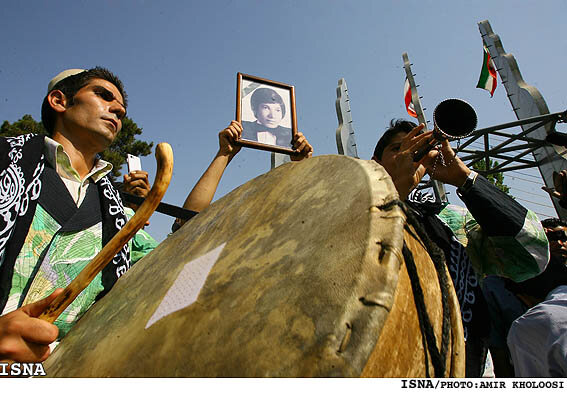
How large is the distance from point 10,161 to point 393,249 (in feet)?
4.86

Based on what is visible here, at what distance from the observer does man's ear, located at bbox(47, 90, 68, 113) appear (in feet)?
5.82

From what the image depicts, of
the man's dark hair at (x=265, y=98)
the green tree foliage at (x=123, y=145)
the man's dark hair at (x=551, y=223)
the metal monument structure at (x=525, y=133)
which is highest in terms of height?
the green tree foliage at (x=123, y=145)

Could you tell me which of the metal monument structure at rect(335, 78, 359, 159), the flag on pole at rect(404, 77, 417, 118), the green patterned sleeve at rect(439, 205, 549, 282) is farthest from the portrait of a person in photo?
the flag on pole at rect(404, 77, 417, 118)

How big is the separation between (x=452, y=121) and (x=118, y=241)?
3.94 ft

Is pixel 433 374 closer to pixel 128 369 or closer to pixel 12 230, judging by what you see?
pixel 128 369

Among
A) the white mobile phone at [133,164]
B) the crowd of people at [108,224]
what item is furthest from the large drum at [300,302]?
the white mobile phone at [133,164]

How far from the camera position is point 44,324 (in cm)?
81

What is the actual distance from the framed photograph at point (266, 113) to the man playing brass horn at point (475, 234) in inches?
44.3

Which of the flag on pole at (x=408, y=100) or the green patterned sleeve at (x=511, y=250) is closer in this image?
the green patterned sleeve at (x=511, y=250)

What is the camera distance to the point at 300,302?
545 millimetres

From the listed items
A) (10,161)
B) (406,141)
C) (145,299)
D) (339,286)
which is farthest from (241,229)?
(10,161)

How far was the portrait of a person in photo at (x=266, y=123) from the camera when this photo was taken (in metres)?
2.45

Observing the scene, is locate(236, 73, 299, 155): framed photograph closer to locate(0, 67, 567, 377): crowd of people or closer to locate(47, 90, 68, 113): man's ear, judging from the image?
locate(0, 67, 567, 377): crowd of people

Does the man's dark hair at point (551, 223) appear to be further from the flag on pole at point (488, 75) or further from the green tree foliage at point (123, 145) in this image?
the green tree foliage at point (123, 145)
